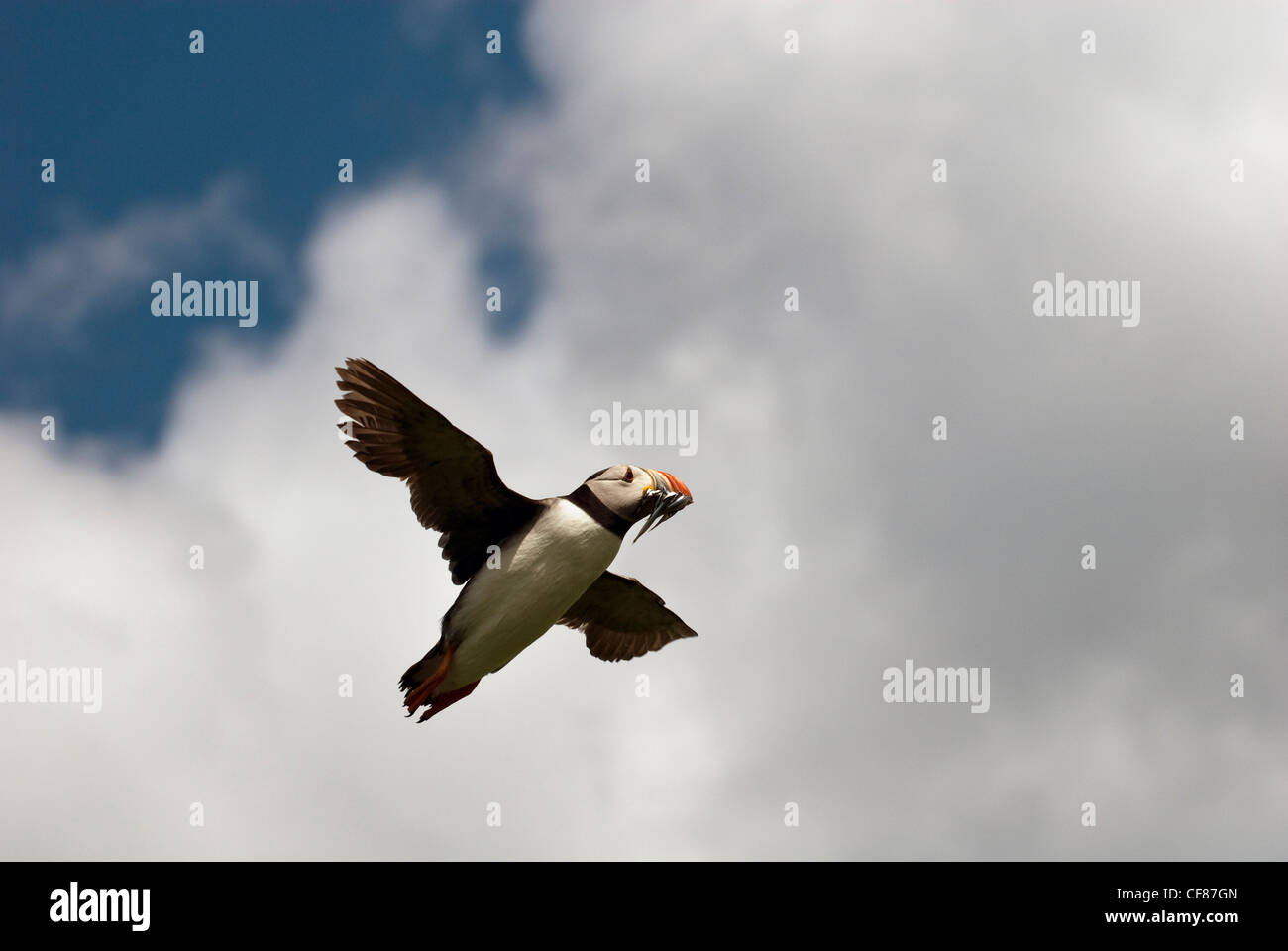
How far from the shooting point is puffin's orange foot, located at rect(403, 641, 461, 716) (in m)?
15.0

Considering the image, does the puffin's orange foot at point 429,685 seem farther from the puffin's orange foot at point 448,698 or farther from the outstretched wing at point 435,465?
the outstretched wing at point 435,465

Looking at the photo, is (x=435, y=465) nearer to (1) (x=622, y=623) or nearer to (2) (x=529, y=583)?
(2) (x=529, y=583)

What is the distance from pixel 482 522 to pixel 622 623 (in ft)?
12.1

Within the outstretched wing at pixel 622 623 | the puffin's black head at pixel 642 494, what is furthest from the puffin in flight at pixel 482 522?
the outstretched wing at pixel 622 623

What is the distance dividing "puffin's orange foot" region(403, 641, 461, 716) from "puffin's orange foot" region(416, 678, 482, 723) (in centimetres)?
33

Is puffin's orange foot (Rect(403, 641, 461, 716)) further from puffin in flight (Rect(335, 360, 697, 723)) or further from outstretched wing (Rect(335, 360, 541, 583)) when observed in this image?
outstretched wing (Rect(335, 360, 541, 583))

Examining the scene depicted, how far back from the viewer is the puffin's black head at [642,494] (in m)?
14.7

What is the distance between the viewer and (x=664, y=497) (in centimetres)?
1464

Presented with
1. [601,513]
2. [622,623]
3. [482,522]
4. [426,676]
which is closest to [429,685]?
[426,676]

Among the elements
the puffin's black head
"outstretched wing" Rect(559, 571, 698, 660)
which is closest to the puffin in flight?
the puffin's black head
